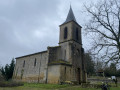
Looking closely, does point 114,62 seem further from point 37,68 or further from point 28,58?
point 28,58

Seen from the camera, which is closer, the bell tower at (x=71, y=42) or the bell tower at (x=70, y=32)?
the bell tower at (x=71, y=42)

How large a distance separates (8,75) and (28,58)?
12274 millimetres

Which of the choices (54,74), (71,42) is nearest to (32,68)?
(54,74)

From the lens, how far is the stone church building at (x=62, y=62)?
→ 882 inches

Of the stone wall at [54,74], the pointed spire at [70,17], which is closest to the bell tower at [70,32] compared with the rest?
the pointed spire at [70,17]

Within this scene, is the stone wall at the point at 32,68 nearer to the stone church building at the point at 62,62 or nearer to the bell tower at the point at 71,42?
the stone church building at the point at 62,62

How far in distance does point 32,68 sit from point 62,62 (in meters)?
11.7

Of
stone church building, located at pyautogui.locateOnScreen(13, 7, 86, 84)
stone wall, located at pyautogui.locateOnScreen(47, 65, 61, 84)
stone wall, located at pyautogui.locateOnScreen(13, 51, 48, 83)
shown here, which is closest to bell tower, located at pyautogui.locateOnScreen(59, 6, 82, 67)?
stone church building, located at pyautogui.locateOnScreen(13, 7, 86, 84)

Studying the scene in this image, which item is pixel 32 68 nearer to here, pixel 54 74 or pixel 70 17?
pixel 54 74

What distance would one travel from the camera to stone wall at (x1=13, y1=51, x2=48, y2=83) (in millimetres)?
26328

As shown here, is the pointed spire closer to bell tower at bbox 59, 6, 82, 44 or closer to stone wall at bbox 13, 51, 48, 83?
bell tower at bbox 59, 6, 82, 44

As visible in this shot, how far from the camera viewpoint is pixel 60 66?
21.6 meters

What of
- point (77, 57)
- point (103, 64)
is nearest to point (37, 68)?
point (77, 57)

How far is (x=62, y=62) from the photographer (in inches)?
874
